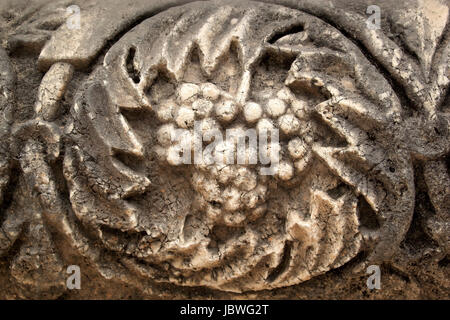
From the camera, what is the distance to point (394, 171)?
135 cm

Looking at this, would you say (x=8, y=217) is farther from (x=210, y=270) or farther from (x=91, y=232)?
→ (x=210, y=270)

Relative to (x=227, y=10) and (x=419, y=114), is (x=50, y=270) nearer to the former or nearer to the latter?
(x=227, y=10)

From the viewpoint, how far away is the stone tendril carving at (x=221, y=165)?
4.45 feet

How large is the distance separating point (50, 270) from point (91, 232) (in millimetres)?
149

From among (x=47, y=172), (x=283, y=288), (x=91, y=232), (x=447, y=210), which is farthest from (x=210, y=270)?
(x=447, y=210)

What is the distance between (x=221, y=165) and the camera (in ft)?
4.43

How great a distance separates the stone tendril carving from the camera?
4.45 ft

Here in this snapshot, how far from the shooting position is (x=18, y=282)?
1.49 meters

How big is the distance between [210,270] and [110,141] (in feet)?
1.33
